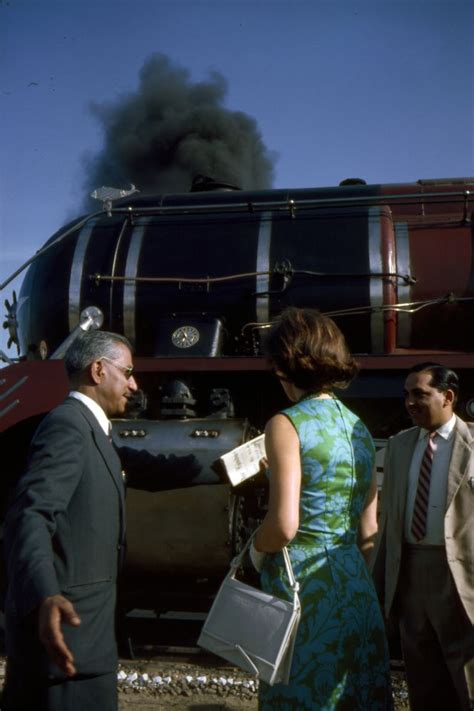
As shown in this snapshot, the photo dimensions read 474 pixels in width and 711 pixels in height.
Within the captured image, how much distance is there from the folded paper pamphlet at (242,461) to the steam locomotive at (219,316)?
1.97 metres

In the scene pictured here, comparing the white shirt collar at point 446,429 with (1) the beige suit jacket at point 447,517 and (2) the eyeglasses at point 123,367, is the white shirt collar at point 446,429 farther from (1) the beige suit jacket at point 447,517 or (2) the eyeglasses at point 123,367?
(2) the eyeglasses at point 123,367

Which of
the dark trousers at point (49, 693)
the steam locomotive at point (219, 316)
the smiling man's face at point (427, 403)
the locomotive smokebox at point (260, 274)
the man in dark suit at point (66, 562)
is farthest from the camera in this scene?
the locomotive smokebox at point (260, 274)

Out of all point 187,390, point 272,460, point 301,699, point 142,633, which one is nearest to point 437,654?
point 301,699

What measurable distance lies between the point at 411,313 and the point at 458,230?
75 cm

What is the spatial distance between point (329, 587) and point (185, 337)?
10.7 feet

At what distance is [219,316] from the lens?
18.0 ft

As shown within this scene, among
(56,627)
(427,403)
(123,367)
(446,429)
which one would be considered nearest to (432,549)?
(446,429)

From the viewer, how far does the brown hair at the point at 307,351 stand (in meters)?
2.41

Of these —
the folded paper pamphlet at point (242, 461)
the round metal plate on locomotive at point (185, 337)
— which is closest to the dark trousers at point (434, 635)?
the folded paper pamphlet at point (242, 461)

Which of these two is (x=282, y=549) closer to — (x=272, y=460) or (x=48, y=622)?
(x=272, y=460)

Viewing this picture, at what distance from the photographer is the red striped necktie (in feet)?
11.0

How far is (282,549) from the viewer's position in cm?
225

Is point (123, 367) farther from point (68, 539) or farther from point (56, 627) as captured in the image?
point (56, 627)

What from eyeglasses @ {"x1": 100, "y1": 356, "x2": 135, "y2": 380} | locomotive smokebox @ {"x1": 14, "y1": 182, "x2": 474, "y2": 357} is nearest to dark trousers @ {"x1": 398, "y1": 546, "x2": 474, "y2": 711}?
eyeglasses @ {"x1": 100, "y1": 356, "x2": 135, "y2": 380}
